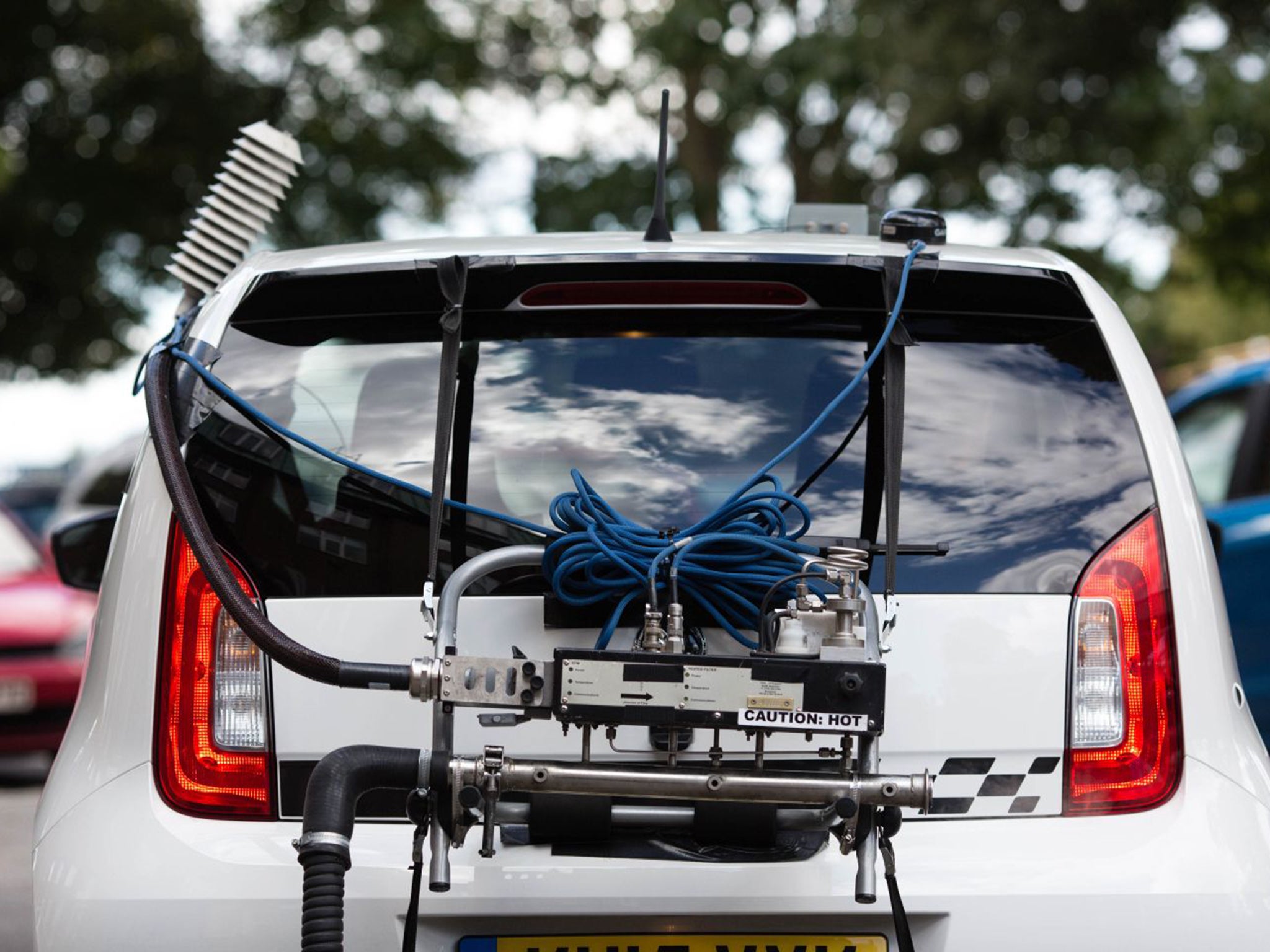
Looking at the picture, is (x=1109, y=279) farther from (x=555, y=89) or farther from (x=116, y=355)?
(x=116, y=355)

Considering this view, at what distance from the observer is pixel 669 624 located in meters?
2.50

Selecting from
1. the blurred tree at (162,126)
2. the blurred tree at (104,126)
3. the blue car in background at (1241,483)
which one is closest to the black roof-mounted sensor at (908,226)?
the blue car in background at (1241,483)

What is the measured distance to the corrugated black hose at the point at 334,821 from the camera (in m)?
2.38

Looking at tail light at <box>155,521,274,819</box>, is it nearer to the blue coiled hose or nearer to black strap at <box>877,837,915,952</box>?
the blue coiled hose

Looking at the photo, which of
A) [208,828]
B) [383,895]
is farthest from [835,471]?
[208,828]

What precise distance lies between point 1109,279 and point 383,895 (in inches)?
623

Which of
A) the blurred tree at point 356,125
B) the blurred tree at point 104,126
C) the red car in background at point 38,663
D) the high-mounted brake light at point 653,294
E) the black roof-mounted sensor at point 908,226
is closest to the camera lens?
the high-mounted brake light at point 653,294

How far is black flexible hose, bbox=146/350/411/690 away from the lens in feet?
8.02

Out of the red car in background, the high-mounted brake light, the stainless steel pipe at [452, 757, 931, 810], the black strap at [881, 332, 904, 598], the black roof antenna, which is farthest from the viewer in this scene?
the red car in background

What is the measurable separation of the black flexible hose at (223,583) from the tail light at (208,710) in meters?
0.09

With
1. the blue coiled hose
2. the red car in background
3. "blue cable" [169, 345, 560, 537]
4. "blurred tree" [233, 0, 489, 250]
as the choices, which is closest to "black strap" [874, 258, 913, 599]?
the blue coiled hose

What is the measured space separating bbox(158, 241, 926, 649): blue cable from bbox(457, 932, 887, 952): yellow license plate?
0.45m

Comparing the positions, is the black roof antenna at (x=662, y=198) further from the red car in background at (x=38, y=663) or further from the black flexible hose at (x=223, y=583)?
the red car in background at (x=38, y=663)

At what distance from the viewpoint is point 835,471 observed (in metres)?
2.83
